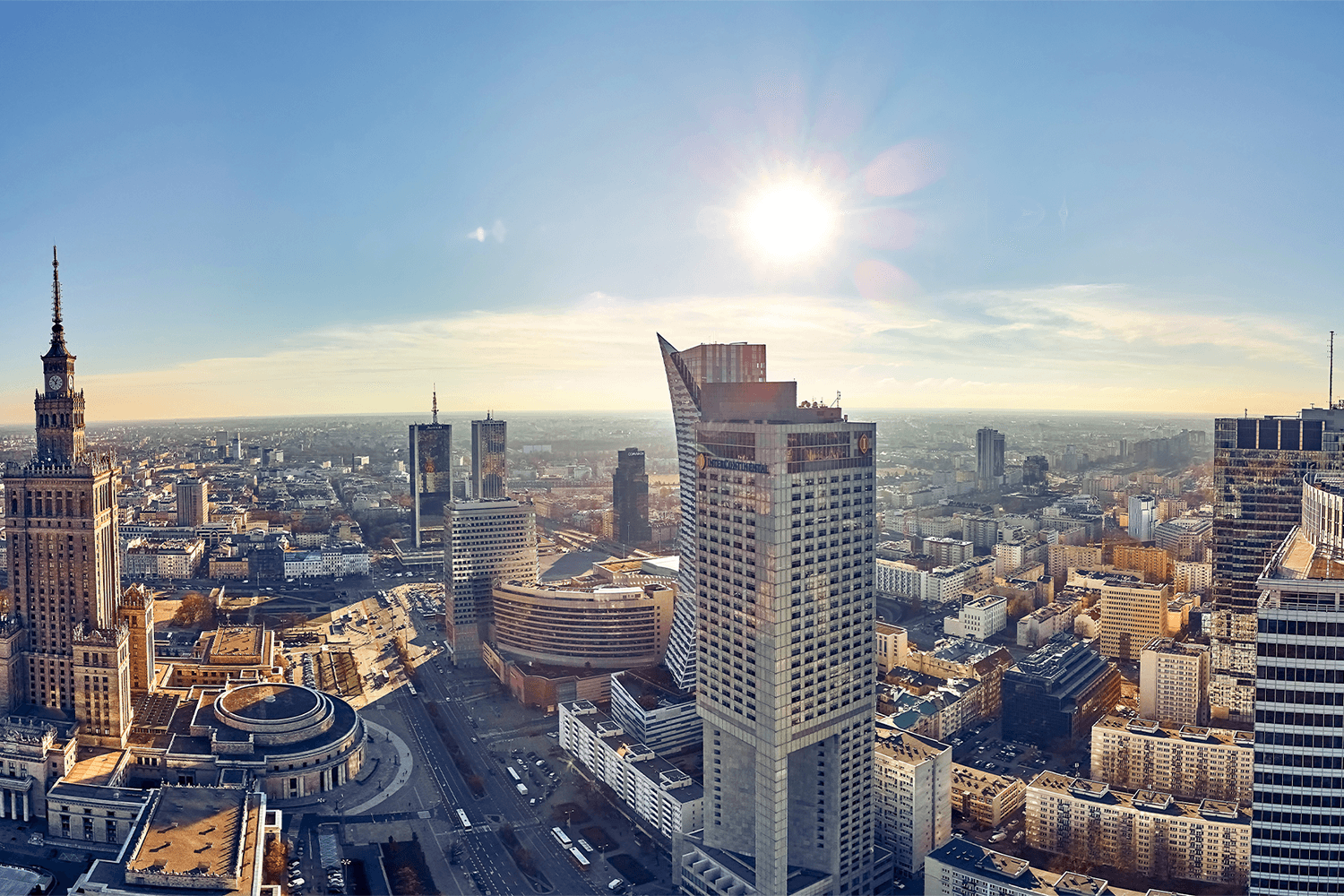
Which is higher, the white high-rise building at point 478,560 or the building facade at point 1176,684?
the white high-rise building at point 478,560

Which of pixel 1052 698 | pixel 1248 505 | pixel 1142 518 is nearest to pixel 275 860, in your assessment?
pixel 1052 698

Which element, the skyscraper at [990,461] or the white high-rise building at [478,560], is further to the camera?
the skyscraper at [990,461]

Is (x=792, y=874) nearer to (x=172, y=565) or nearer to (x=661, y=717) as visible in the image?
(x=661, y=717)

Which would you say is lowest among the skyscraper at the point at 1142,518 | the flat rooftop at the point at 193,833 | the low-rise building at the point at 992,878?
the low-rise building at the point at 992,878

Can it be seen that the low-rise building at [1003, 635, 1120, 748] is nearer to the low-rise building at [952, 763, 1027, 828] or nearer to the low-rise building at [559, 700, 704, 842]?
the low-rise building at [952, 763, 1027, 828]

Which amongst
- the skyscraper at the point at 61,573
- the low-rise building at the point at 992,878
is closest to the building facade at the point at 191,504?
the skyscraper at the point at 61,573

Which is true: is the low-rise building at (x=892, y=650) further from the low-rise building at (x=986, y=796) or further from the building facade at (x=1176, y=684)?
the low-rise building at (x=986, y=796)

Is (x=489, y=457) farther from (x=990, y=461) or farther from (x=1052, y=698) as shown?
(x=1052, y=698)
